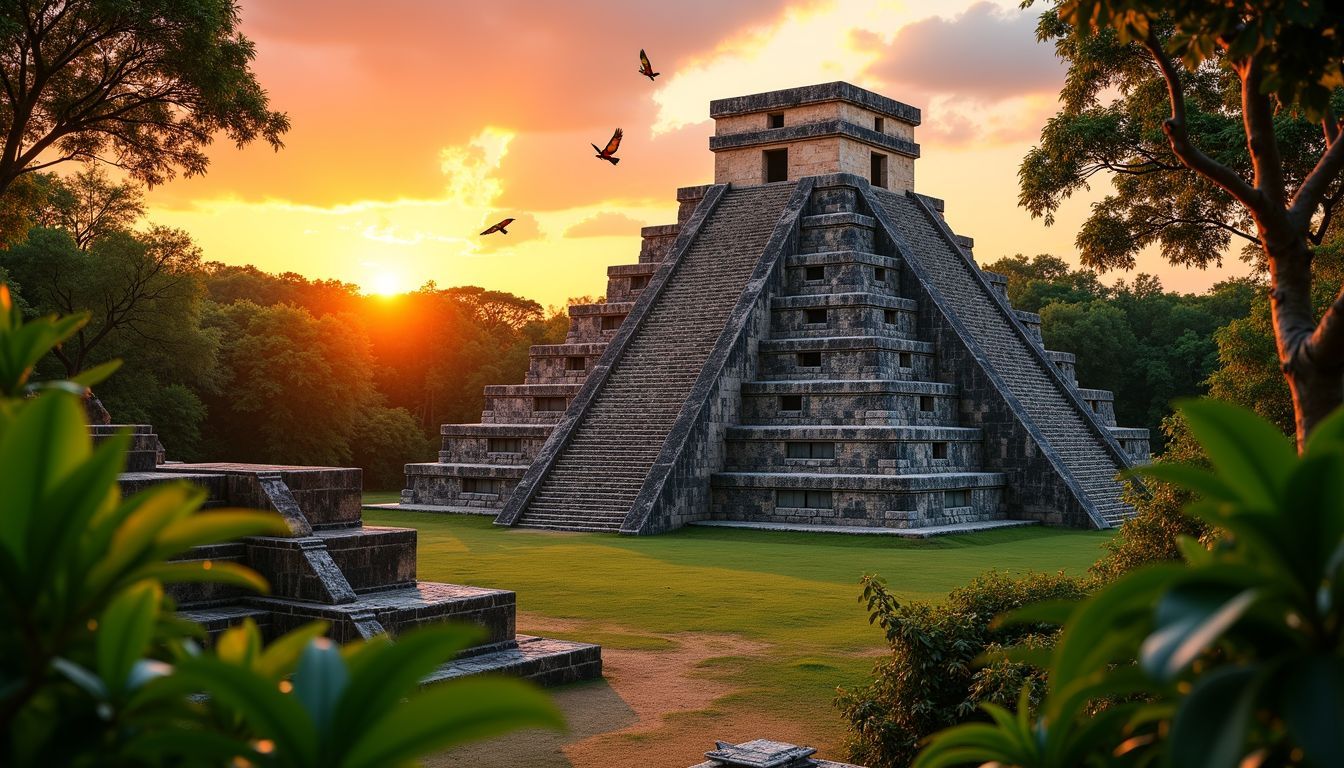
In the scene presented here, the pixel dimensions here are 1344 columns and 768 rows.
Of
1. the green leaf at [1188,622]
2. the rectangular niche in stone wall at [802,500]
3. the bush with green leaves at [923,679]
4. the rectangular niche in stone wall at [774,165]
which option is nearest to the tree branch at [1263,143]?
the bush with green leaves at [923,679]

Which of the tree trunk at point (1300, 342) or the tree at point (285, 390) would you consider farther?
the tree at point (285, 390)

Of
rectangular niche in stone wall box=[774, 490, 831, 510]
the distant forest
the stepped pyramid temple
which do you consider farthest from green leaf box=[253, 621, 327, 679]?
rectangular niche in stone wall box=[774, 490, 831, 510]

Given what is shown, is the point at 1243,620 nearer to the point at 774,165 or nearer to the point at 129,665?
the point at 129,665

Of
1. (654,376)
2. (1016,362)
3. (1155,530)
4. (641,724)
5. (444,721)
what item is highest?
(1016,362)

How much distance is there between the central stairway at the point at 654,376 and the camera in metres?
26.2

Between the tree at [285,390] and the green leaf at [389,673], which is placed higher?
the tree at [285,390]

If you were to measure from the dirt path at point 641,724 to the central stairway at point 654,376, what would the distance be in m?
13.3

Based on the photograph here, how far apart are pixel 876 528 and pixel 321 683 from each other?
23.3 metres

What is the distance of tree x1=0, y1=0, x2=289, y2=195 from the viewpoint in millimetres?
17781

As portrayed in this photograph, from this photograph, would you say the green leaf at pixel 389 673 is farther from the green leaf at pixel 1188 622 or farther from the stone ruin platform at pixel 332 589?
the stone ruin platform at pixel 332 589

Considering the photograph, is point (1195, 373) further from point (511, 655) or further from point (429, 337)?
point (511, 655)

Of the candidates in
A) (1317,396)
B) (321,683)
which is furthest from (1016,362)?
(321,683)

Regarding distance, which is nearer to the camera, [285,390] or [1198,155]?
[1198,155]

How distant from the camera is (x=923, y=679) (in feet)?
27.0
